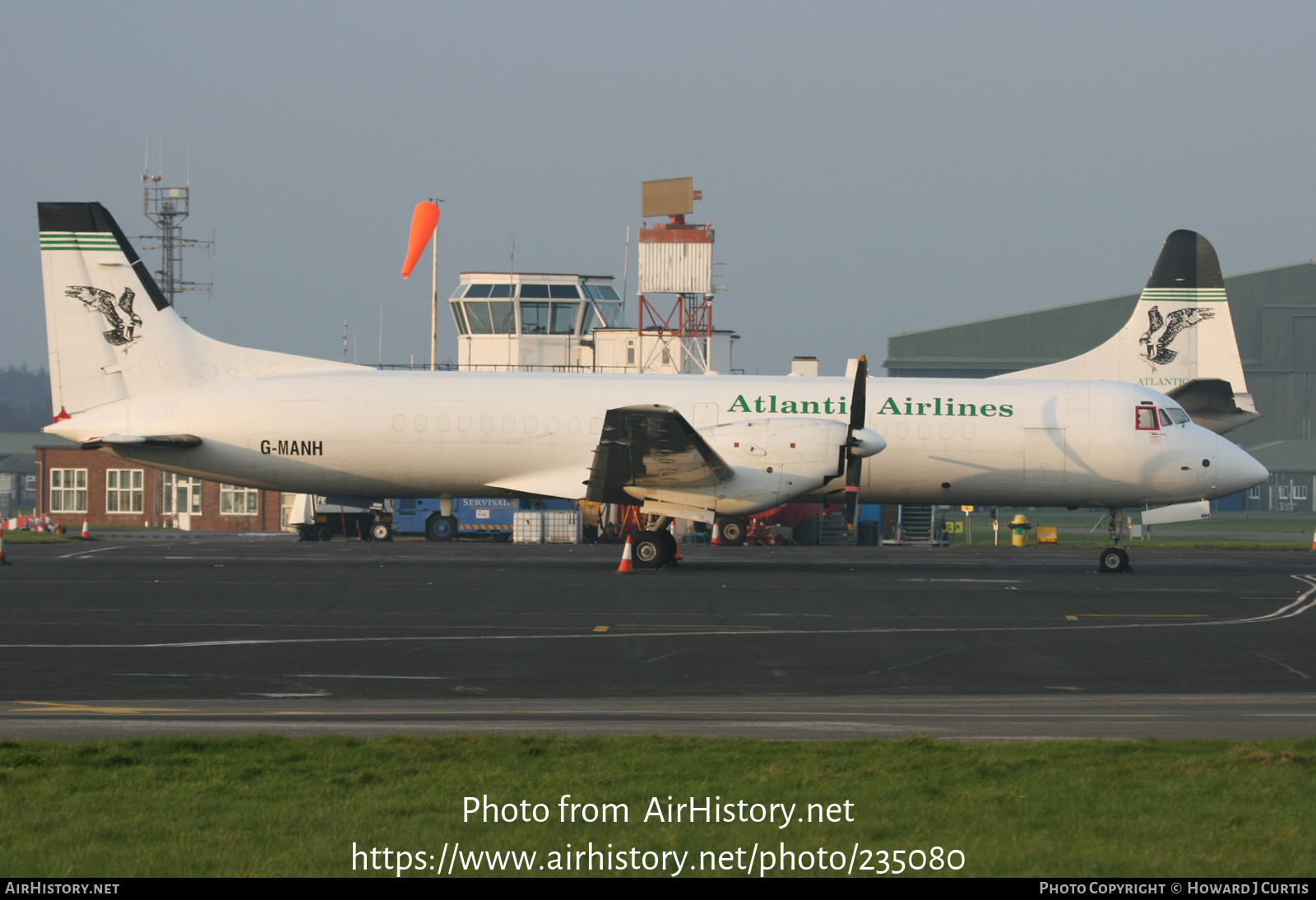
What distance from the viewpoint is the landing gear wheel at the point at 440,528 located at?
42.2m

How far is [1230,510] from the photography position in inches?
3376

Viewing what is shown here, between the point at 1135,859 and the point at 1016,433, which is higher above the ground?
the point at 1016,433

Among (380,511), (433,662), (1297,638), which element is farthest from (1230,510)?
(433,662)

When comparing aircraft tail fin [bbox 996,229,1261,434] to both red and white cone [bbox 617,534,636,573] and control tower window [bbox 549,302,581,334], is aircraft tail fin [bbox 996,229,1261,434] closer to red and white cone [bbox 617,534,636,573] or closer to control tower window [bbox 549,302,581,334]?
red and white cone [bbox 617,534,636,573]

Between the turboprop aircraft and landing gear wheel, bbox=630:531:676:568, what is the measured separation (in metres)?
0.04

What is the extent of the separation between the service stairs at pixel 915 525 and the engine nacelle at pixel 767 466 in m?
21.2

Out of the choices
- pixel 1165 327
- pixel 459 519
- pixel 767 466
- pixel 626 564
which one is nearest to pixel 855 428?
pixel 767 466

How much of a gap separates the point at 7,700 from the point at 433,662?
3911 millimetres

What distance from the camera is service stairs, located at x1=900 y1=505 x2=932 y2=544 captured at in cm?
4406

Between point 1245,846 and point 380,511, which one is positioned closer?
point 1245,846

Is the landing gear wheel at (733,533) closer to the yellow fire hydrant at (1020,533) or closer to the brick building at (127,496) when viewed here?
the yellow fire hydrant at (1020,533)

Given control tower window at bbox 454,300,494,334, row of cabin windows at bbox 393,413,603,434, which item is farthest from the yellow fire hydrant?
control tower window at bbox 454,300,494,334

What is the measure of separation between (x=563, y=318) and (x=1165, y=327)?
85.6 ft
